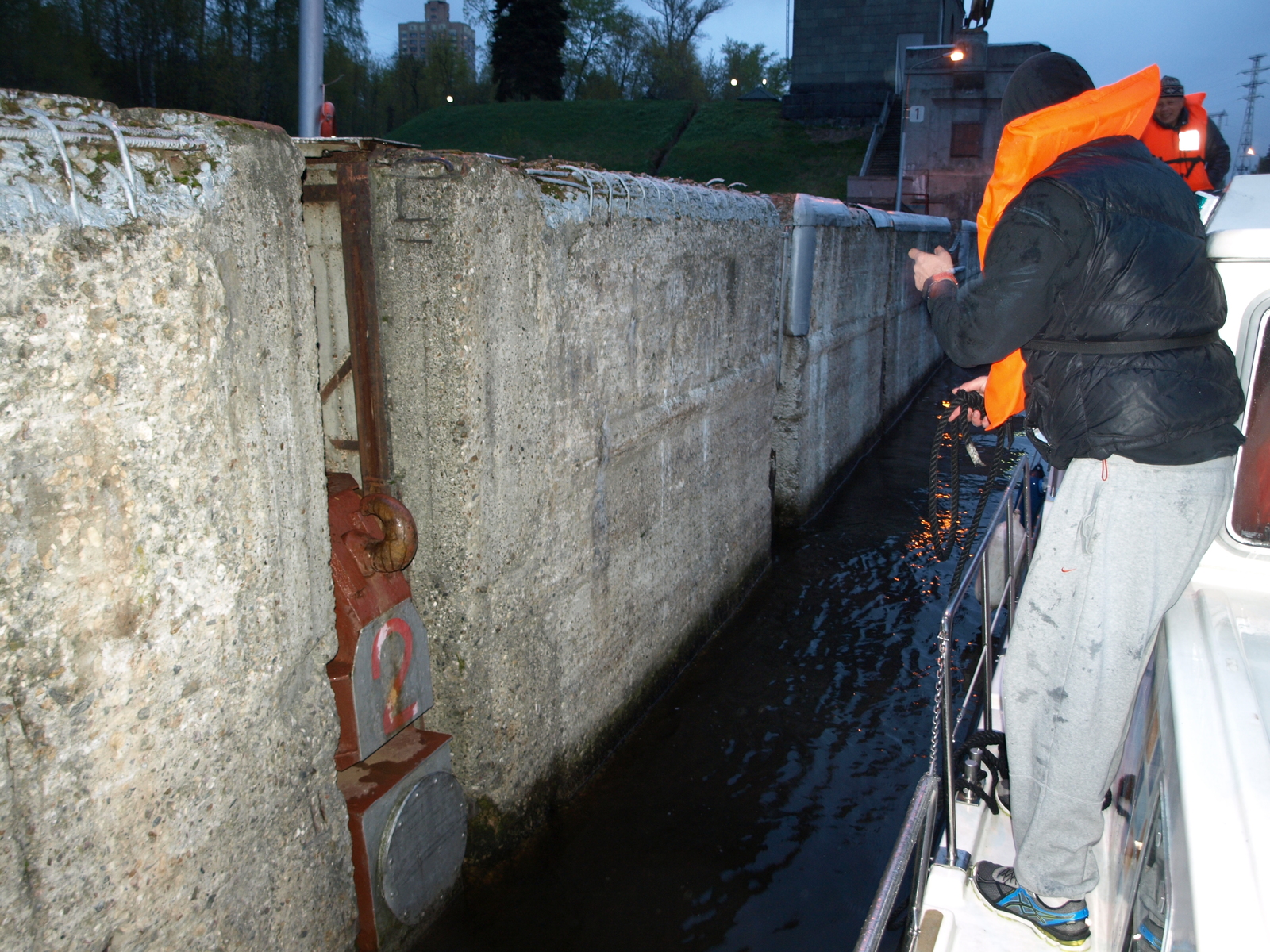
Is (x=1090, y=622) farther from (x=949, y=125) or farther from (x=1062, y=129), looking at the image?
(x=949, y=125)

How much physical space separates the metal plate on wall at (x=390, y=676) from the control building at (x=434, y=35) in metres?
65.3

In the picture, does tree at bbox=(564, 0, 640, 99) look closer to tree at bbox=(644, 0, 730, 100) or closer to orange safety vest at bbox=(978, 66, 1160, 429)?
tree at bbox=(644, 0, 730, 100)

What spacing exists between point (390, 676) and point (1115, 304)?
2.57 meters

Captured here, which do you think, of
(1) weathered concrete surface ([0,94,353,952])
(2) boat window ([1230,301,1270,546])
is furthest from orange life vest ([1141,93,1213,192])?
(1) weathered concrete surface ([0,94,353,952])

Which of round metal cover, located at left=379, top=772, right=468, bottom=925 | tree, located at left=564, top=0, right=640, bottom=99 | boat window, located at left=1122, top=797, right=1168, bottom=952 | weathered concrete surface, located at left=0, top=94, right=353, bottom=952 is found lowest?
round metal cover, located at left=379, top=772, right=468, bottom=925

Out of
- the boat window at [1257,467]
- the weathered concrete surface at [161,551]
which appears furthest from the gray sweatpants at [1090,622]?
the weathered concrete surface at [161,551]

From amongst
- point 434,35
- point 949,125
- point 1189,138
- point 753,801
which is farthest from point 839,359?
point 434,35

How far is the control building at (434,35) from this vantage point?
6544 cm

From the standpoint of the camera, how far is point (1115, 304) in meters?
2.42

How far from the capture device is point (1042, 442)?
9.03 ft

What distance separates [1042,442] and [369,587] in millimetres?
2266

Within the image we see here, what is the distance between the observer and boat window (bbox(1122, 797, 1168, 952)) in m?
1.90

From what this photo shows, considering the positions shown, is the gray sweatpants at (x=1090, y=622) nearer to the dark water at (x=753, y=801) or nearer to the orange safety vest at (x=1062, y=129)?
the orange safety vest at (x=1062, y=129)

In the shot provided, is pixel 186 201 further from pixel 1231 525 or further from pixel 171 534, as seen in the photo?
pixel 1231 525
